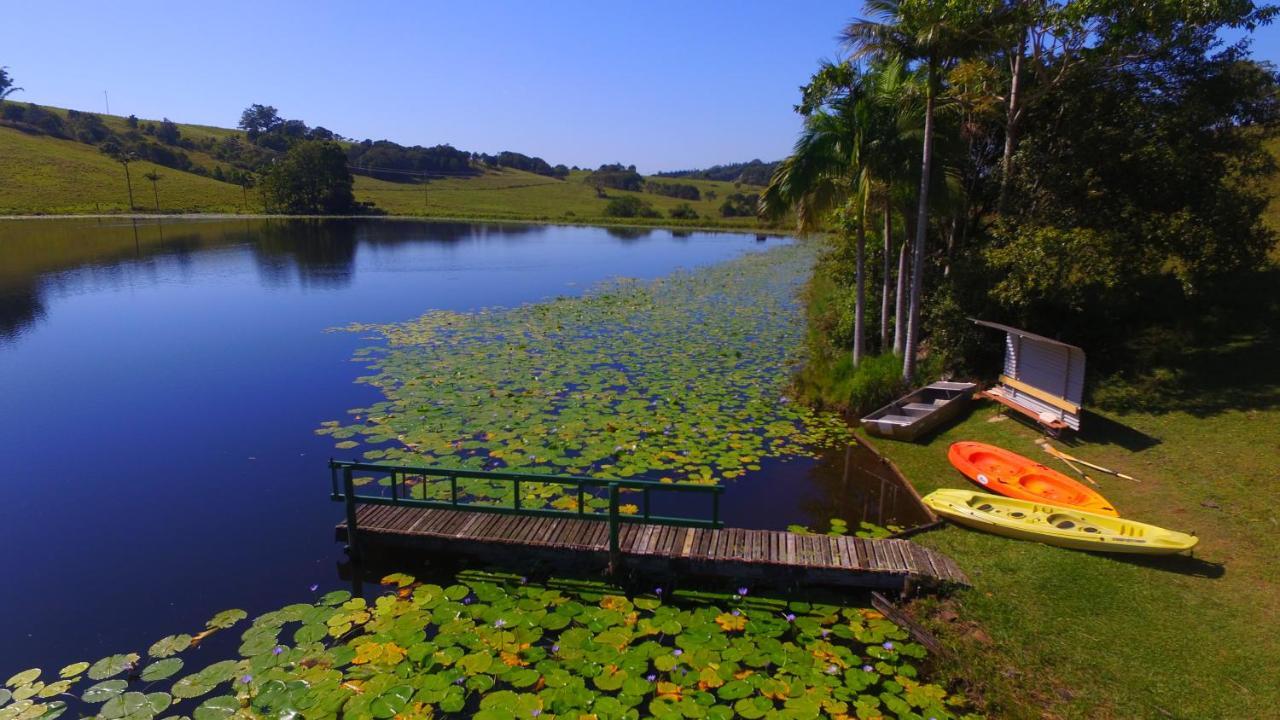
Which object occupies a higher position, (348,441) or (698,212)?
(698,212)

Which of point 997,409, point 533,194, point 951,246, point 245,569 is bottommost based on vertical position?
point 245,569

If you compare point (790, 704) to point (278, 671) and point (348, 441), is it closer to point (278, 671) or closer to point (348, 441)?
point (278, 671)

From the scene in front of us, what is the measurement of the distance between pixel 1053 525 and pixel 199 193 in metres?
131

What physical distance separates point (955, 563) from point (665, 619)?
449 cm

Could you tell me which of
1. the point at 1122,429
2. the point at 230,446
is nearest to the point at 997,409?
the point at 1122,429

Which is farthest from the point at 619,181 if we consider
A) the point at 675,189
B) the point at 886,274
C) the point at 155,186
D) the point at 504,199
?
the point at 886,274

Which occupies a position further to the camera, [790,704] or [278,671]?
[278,671]

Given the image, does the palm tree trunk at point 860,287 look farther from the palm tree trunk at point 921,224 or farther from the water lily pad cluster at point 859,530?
the water lily pad cluster at point 859,530

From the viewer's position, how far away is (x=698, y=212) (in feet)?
453

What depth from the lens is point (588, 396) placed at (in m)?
18.0

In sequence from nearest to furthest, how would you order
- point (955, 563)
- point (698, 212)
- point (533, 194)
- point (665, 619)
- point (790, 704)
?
point (790, 704) < point (665, 619) < point (955, 563) < point (698, 212) < point (533, 194)

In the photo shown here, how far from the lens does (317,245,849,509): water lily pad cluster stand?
1387 centimetres

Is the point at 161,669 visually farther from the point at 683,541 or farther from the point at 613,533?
the point at 683,541

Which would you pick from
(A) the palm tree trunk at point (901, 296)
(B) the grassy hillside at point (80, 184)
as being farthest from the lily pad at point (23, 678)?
(B) the grassy hillside at point (80, 184)
